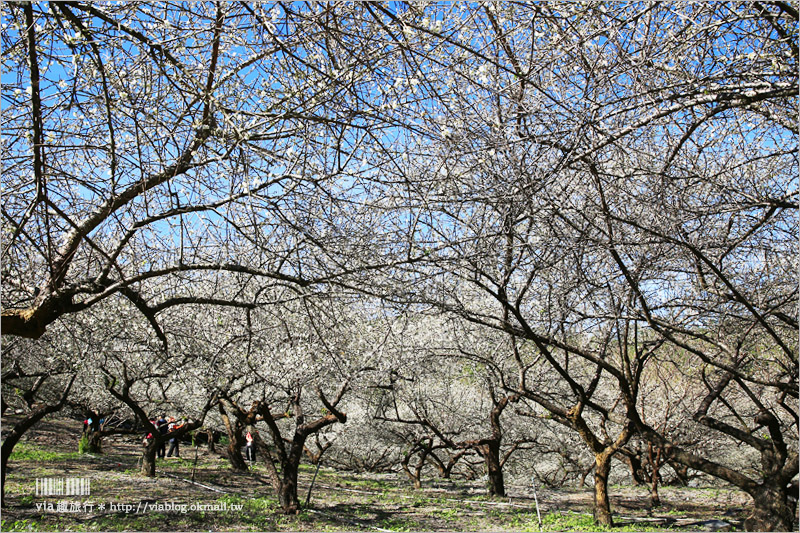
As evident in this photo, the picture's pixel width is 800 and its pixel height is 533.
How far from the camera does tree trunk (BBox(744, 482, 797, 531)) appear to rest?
6949 millimetres

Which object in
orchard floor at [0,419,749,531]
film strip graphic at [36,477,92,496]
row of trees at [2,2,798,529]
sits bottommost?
orchard floor at [0,419,749,531]

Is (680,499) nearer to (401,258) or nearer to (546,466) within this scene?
(546,466)

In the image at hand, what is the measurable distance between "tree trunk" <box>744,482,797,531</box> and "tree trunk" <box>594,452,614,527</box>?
1916mm

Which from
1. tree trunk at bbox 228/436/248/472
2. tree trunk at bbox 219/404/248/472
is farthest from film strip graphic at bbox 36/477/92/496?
tree trunk at bbox 228/436/248/472

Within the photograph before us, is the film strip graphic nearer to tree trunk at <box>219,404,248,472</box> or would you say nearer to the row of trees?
tree trunk at <box>219,404,248,472</box>

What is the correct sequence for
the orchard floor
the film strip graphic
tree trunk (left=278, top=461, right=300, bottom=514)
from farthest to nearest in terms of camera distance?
the film strip graphic, tree trunk (left=278, top=461, right=300, bottom=514), the orchard floor

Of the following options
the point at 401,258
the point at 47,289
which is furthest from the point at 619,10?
the point at 47,289

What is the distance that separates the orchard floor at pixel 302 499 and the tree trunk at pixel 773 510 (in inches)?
66.5

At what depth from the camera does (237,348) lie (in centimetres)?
791

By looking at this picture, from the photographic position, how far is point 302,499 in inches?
431

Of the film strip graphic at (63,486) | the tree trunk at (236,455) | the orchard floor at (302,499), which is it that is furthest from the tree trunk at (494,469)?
the film strip graphic at (63,486)

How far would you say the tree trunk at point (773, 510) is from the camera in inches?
274

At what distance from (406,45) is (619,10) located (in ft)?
4.07

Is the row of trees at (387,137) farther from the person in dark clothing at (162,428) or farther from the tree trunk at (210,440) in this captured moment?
the tree trunk at (210,440)
